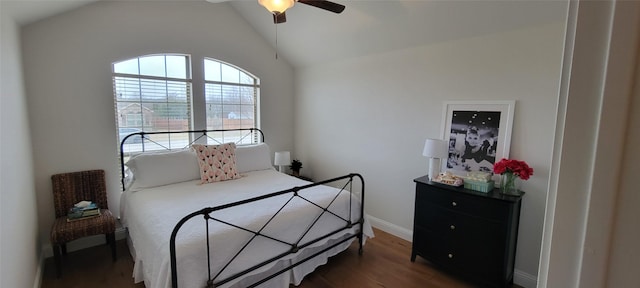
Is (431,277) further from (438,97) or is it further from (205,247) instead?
(205,247)

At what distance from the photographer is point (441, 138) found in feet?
9.87

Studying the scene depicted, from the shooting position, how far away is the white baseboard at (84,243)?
2.86 meters

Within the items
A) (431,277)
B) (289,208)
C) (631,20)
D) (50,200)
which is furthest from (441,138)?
(50,200)

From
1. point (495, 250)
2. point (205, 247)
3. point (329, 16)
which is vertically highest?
point (329, 16)

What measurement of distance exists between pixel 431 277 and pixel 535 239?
3.05 feet

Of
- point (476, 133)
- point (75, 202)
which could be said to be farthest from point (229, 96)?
point (476, 133)

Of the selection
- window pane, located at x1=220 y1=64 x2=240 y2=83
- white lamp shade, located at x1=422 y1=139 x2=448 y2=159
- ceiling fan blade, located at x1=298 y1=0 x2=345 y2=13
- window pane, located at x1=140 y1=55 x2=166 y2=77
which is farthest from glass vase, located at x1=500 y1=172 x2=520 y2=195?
window pane, located at x1=140 y1=55 x2=166 y2=77

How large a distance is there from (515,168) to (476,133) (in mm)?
517

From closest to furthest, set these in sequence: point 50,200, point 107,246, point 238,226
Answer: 1. point 238,226
2. point 50,200
3. point 107,246

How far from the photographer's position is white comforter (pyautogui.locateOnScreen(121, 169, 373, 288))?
1847mm

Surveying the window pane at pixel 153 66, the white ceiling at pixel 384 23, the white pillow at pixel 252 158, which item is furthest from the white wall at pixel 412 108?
the window pane at pixel 153 66

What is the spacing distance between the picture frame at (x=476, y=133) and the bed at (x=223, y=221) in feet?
3.51

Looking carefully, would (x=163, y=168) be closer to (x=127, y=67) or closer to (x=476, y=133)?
(x=127, y=67)

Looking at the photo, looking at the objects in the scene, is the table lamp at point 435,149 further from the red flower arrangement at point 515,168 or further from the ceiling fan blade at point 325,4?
the ceiling fan blade at point 325,4
